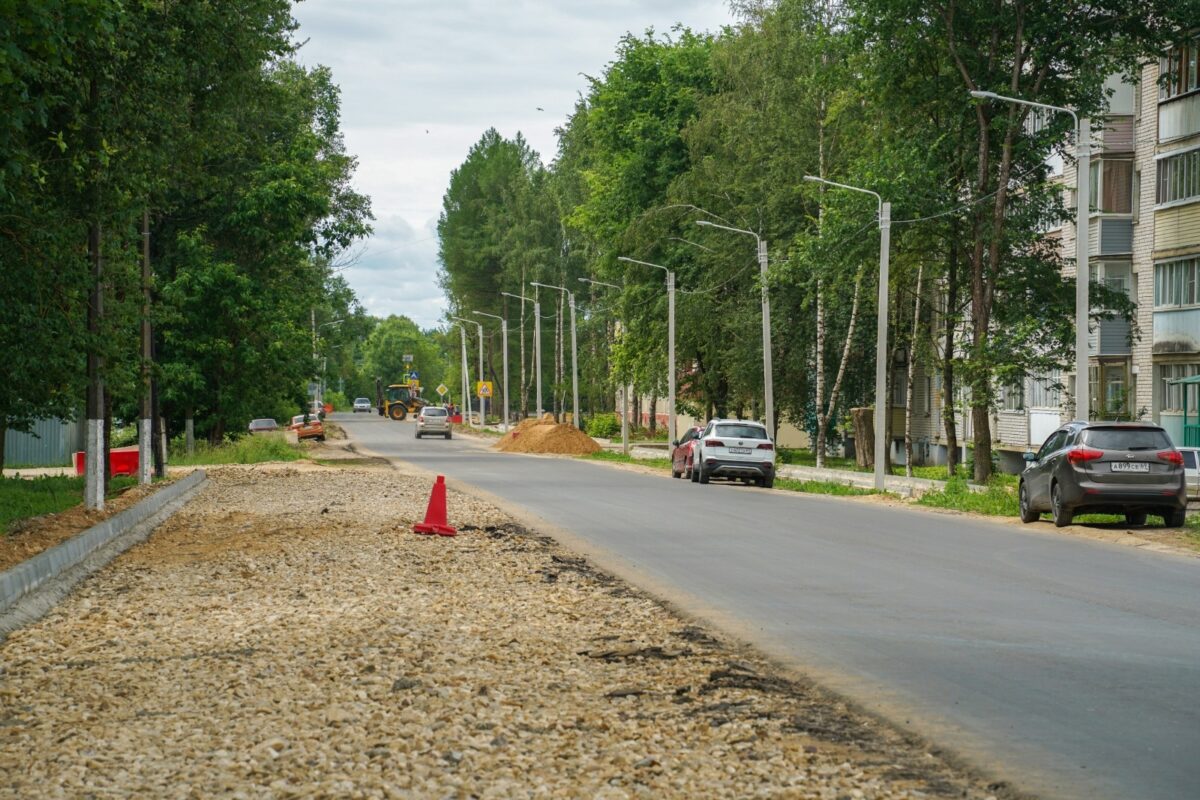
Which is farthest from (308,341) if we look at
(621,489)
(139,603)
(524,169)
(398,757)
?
(524,169)

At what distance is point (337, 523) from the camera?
21984 mm

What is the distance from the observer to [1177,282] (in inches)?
1614

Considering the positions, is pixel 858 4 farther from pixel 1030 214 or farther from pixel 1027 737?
pixel 1027 737

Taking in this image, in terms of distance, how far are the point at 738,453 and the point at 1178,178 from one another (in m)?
13.9

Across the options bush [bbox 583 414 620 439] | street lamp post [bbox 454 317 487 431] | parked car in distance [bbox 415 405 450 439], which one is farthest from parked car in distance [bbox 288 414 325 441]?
street lamp post [bbox 454 317 487 431]

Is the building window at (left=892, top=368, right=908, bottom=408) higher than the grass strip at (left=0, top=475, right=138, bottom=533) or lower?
higher

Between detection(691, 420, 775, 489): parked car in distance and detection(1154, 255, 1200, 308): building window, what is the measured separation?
461 inches

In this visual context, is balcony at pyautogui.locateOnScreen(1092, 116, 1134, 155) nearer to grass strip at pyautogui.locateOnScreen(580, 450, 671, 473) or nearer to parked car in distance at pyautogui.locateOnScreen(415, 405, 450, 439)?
grass strip at pyautogui.locateOnScreen(580, 450, 671, 473)

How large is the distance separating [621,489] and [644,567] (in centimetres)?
1767

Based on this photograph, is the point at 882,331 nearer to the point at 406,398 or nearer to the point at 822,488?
the point at 822,488

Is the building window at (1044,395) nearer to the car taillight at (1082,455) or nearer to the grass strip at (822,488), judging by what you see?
the grass strip at (822,488)

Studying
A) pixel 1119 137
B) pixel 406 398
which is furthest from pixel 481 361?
pixel 1119 137

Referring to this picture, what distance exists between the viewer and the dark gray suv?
72.9 ft

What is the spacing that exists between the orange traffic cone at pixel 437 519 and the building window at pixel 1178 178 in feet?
86.3
